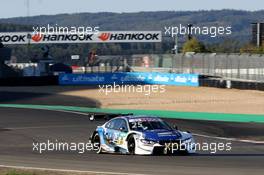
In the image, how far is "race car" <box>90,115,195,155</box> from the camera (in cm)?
2019

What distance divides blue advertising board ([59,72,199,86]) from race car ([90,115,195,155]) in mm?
41831

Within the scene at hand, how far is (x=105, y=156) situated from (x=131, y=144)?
775mm

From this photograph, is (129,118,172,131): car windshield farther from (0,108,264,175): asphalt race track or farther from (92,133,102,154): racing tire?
(92,133,102,154): racing tire

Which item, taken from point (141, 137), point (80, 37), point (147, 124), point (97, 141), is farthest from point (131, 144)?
point (80, 37)

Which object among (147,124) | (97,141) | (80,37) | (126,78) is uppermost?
(80,37)

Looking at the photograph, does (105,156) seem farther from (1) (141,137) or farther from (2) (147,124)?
(2) (147,124)

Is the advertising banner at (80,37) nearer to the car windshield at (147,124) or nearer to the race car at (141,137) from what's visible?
the race car at (141,137)

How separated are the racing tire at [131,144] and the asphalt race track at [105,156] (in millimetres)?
467

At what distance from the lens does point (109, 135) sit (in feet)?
70.9

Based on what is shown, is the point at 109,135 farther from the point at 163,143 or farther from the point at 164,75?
the point at 164,75

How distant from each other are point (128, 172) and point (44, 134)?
14383 millimetres

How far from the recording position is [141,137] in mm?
20344

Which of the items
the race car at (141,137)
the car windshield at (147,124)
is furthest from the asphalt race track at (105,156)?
the car windshield at (147,124)

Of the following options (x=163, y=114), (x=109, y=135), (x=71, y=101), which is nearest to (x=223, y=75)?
(x=71, y=101)
